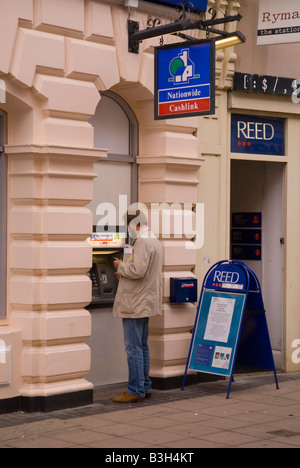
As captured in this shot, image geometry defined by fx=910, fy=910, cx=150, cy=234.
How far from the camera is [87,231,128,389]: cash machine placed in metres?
10.3

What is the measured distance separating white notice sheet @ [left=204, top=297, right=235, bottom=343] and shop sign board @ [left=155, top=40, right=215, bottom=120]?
7.29 feet

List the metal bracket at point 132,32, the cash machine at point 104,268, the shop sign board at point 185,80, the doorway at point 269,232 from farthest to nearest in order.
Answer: the doorway at point 269,232 < the cash machine at point 104,268 < the metal bracket at point 132,32 < the shop sign board at point 185,80

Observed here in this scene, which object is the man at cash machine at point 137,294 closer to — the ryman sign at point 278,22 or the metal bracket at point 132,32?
the metal bracket at point 132,32

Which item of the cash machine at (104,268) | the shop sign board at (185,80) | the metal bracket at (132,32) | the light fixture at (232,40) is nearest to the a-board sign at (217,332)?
the cash machine at (104,268)

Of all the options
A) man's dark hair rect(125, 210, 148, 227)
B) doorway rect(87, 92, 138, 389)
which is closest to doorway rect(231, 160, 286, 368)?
doorway rect(87, 92, 138, 389)

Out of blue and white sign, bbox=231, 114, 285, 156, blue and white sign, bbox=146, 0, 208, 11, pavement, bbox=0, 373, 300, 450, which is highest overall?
blue and white sign, bbox=146, 0, 208, 11

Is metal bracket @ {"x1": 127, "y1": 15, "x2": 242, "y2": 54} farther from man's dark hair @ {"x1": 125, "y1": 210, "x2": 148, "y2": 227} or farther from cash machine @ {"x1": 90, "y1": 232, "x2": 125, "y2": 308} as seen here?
cash machine @ {"x1": 90, "y1": 232, "x2": 125, "y2": 308}

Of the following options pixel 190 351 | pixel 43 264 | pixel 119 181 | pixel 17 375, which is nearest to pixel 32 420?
pixel 17 375

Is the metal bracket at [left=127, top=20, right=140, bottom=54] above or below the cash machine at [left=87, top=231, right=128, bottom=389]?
above

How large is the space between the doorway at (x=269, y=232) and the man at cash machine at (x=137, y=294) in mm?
2989

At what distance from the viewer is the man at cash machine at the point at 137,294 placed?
9586 millimetres

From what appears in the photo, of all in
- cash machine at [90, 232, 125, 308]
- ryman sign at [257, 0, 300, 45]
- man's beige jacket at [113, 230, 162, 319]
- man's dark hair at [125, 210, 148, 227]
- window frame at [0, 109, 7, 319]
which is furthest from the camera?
ryman sign at [257, 0, 300, 45]

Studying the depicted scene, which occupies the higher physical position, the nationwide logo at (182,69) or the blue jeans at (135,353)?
the nationwide logo at (182,69)

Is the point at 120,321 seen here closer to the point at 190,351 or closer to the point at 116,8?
the point at 190,351
